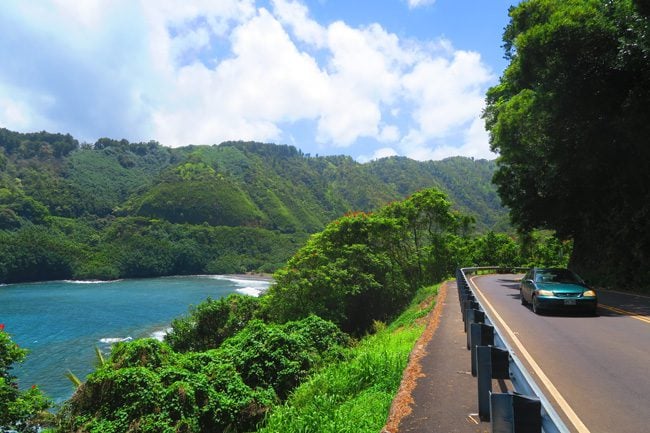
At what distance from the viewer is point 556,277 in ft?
46.4

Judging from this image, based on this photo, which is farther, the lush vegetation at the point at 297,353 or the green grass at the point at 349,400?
the lush vegetation at the point at 297,353

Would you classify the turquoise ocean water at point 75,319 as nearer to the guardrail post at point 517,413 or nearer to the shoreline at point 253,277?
the shoreline at point 253,277

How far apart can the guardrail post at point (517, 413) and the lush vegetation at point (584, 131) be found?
1598 centimetres

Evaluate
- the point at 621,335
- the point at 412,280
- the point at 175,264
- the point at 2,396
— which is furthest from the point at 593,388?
the point at 175,264

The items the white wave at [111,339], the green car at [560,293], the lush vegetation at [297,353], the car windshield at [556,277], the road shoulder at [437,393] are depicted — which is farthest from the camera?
the white wave at [111,339]

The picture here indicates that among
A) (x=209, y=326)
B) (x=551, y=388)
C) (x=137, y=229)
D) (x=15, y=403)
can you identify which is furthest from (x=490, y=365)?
(x=137, y=229)

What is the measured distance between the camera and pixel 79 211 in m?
167

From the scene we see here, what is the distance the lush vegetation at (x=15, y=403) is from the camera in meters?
14.5

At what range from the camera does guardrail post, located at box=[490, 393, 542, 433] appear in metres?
3.32

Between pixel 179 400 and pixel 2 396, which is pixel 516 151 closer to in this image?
pixel 179 400

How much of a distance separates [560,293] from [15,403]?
679 inches

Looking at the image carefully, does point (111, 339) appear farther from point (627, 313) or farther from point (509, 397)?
point (509, 397)

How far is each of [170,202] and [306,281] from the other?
507 feet

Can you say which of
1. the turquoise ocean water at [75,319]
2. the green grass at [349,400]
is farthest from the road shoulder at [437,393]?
the turquoise ocean water at [75,319]
